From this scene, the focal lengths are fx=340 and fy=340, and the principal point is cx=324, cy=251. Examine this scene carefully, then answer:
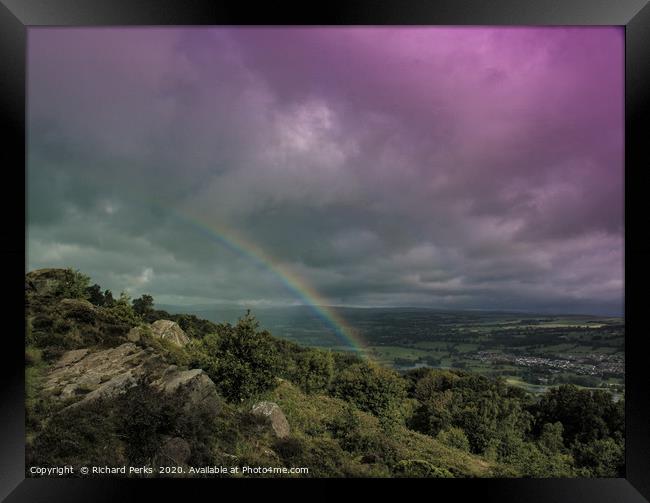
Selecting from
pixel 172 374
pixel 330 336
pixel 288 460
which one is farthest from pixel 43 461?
pixel 330 336

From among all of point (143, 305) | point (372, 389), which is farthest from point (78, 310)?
point (372, 389)

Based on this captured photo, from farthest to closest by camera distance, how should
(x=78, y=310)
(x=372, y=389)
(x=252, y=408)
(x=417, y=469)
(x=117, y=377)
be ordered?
(x=372, y=389), (x=78, y=310), (x=252, y=408), (x=117, y=377), (x=417, y=469)

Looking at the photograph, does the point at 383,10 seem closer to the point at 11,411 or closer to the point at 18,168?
the point at 18,168

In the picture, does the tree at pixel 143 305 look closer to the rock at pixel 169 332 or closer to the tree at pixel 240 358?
the rock at pixel 169 332

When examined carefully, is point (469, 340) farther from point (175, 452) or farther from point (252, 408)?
point (175, 452)

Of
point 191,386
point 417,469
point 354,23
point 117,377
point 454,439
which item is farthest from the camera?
point 454,439

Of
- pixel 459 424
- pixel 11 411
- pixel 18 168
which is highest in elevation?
pixel 18 168
